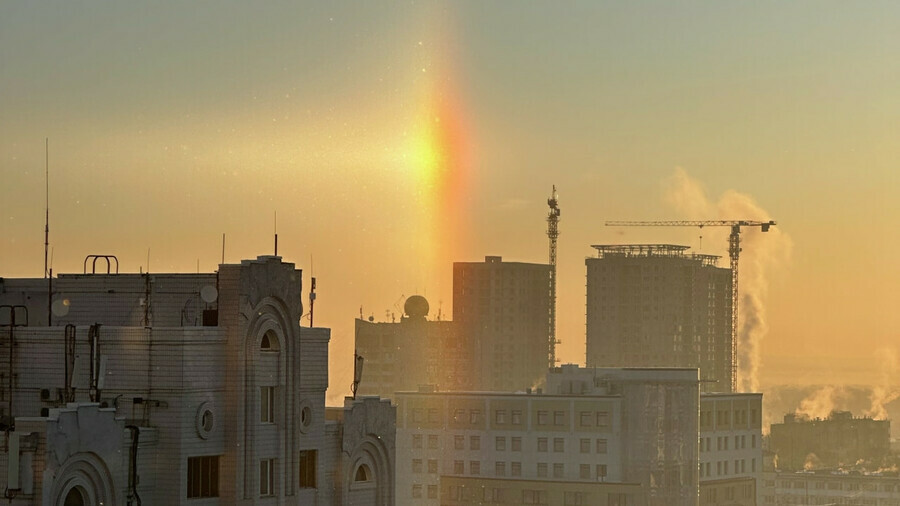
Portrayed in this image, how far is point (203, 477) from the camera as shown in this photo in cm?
7200

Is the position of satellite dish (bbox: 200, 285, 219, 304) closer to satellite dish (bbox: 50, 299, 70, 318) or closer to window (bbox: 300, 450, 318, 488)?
satellite dish (bbox: 50, 299, 70, 318)

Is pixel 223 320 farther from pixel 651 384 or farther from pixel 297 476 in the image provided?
pixel 651 384

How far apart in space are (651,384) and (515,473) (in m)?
18.4

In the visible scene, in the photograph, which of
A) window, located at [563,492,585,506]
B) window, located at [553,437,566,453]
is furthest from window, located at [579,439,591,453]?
window, located at [563,492,585,506]

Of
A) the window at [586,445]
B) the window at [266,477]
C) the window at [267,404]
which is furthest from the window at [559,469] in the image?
the window at [267,404]

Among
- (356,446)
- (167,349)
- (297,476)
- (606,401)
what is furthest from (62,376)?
(606,401)

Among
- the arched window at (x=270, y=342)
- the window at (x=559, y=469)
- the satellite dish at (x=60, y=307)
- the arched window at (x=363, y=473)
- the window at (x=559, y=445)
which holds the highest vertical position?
the satellite dish at (x=60, y=307)

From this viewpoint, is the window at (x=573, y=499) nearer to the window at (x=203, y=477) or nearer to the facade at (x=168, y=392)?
the facade at (x=168, y=392)

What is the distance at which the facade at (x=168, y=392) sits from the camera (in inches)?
2586

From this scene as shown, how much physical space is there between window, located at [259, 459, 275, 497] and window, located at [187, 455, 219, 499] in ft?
8.16

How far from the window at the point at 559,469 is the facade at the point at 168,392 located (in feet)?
384

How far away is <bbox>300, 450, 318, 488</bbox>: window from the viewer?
260 feet

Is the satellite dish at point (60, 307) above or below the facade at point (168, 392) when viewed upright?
above

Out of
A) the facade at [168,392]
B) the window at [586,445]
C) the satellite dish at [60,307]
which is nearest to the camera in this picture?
the facade at [168,392]
